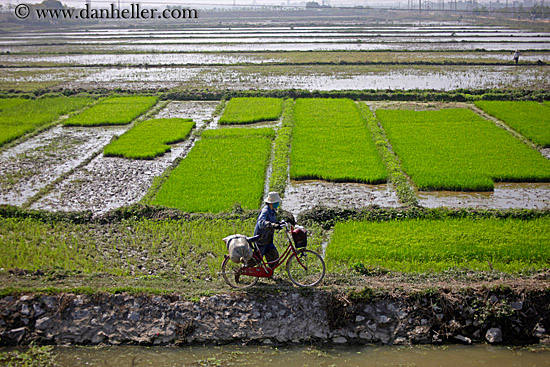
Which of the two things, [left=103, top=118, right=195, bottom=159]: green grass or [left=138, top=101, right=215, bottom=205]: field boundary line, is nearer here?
[left=138, top=101, right=215, bottom=205]: field boundary line

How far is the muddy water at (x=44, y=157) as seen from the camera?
11531 millimetres

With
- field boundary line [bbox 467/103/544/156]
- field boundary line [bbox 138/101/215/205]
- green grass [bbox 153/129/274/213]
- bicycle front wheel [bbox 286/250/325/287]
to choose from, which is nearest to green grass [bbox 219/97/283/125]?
field boundary line [bbox 138/101/215/205]

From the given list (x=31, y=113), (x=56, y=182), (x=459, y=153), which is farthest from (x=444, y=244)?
(x=31, y=113)

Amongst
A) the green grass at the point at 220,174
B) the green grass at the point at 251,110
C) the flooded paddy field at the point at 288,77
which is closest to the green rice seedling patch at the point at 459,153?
the green grass at the point at 220,174

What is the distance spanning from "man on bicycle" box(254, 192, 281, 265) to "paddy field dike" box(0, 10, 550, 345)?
Result: 499mm

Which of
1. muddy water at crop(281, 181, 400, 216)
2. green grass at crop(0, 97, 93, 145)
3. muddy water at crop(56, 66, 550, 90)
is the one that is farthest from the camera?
muddy water at crop(56, 66, 550, 90)

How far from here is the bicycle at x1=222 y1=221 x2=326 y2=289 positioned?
6.46m

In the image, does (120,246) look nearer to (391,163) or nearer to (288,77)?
(391,163)

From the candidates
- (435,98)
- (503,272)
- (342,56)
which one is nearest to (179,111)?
(435,98)

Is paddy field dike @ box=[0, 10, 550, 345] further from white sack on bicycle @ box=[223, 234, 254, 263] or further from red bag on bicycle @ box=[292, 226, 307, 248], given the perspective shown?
red bag on bicycle @ box=[292, 226, 307, 248]

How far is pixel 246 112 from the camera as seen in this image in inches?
705

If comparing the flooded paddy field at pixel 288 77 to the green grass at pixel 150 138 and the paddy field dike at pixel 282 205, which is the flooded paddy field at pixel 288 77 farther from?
the green grass at pixel 150 138

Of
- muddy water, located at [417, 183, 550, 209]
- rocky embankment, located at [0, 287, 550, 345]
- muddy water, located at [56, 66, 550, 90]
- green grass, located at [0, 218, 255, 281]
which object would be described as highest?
muddy water, located at [56, 66, 550, 90]

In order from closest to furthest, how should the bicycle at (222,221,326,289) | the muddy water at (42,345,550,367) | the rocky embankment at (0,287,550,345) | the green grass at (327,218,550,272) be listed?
the muddy water at (42,345,550,367)
the rocky embankment at (0,287,550,345)
the bicycle at (222,221,326,289)
the green grass at (327,218,550,272)
